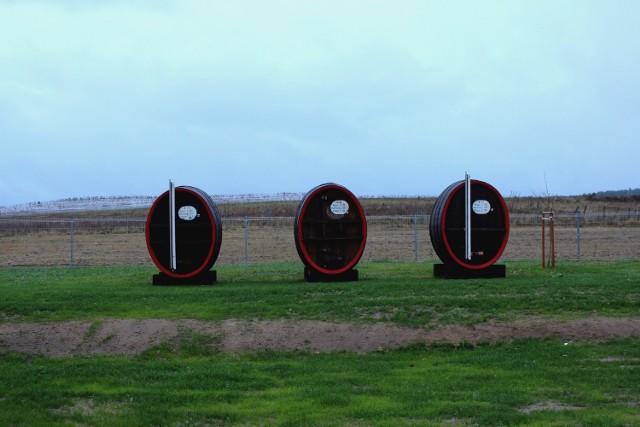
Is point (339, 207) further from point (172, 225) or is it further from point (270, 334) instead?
point (270, 334)

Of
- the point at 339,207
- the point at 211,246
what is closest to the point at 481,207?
the point at 339,207

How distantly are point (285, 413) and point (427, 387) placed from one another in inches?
82.1

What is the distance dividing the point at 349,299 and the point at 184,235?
5.33 meters

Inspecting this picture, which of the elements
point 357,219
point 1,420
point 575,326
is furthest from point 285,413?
point 357,219

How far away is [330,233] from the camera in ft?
63.2

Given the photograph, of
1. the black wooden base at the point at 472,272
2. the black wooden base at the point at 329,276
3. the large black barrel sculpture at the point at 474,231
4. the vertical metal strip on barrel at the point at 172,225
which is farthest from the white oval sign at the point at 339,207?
the vertical metal strip on barrel at the point at 172,225

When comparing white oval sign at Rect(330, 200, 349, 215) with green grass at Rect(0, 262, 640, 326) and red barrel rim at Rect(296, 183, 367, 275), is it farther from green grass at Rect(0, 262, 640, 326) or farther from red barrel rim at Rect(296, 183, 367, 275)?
green grass at Rect(0, 262, 640, 326)

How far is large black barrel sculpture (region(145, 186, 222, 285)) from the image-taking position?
19453 mm

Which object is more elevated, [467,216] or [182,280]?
[467,216]

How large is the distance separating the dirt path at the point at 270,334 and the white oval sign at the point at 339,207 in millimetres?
5342

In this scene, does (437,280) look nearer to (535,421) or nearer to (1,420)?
(535,421)

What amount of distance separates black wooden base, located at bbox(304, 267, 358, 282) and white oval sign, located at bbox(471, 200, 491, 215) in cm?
310

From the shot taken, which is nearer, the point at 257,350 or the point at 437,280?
the point at 257,350

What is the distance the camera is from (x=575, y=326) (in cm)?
1382
